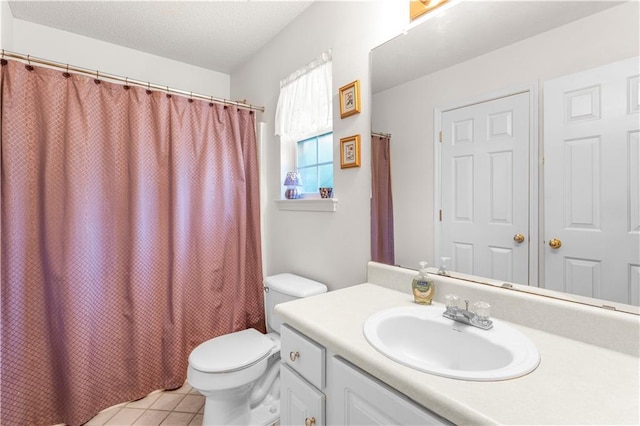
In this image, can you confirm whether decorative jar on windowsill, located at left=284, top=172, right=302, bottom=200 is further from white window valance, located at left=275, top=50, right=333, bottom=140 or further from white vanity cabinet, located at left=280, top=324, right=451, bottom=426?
white vanity cabinet, located at left=280, top=324, right=451, bottom=426

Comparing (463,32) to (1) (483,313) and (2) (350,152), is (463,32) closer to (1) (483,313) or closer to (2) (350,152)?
(2) (350,152)

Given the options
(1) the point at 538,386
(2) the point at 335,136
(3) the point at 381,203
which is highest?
(2) the point at 335,136

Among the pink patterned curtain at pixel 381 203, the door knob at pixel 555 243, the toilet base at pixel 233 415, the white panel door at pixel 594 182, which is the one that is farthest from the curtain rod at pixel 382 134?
the toilet base at pixel 233 415

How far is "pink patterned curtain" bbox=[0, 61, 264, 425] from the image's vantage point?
1.45 m

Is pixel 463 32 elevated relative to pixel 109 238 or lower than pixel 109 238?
elevated

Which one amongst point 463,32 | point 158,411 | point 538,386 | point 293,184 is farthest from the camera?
point 293,184

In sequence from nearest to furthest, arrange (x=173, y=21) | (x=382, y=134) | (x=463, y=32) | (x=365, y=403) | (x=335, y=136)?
1. (x=365, y=403)
2. (x=463, y=32)
3. (x=382, y=134)
4. (x=335, y=136)
5. (x=173, y=21)

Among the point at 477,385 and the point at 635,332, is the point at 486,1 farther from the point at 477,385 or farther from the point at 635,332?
the point at 477,385

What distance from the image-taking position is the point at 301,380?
974 millimetres

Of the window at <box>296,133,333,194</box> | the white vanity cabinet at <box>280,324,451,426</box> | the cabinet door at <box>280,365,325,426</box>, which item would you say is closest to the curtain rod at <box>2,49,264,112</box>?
the window at <box>296,133,333,194</box>

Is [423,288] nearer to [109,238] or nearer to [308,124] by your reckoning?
[308,124]

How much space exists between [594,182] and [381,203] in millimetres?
739

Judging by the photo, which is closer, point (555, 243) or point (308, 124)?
point (555, 243)

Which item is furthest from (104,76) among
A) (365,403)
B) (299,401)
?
(365,403)
